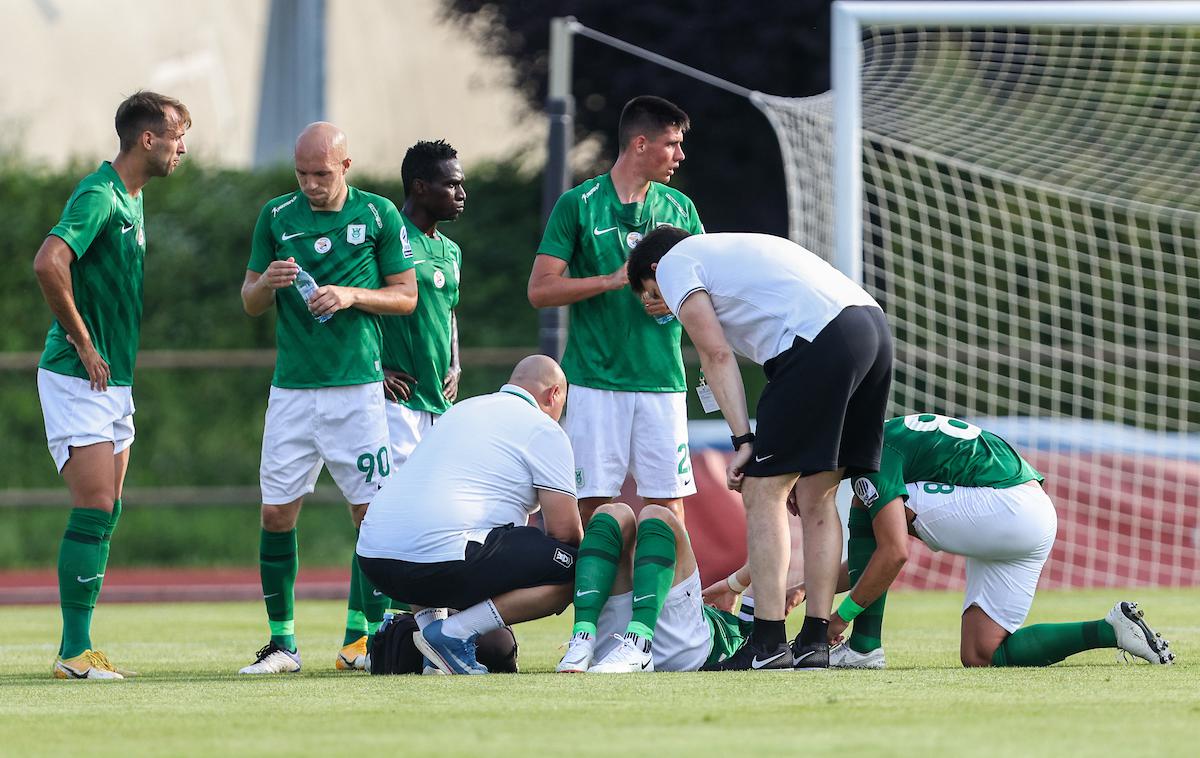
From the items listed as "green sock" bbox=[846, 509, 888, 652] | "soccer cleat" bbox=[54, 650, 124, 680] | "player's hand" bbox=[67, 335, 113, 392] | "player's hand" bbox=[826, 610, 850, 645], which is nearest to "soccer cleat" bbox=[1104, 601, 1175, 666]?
"green sock" bbox=[846, 509, 888, 652]

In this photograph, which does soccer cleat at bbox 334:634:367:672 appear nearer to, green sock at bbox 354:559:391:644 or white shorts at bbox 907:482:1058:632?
green sock at bbox 354:559:391:644

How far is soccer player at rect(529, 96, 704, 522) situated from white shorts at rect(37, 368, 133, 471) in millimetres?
1923

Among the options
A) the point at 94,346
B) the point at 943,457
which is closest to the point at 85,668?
the point at 94,346

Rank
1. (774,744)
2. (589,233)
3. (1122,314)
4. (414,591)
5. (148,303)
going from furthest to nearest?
(148,303), (1122,314), (589,233), (414,591), (774,744)

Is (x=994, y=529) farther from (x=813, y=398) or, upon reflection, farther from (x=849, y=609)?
(x=813, y=398)

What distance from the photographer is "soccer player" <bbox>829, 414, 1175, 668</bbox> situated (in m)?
6.62

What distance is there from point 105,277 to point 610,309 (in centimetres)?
220

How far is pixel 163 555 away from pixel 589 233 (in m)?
11.5

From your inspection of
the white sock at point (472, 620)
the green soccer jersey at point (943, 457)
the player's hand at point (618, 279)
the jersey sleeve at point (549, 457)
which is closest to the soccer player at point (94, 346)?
the white sock at point (472, 620)

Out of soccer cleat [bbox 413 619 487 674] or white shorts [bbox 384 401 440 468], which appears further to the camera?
white shorts [bbox 384 401 440 468]

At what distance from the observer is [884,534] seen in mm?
6523

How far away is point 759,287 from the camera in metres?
6.38

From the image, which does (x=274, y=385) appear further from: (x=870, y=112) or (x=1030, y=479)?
(x=870, y=112)

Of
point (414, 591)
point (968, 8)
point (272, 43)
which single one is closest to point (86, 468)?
point (414, 591)
